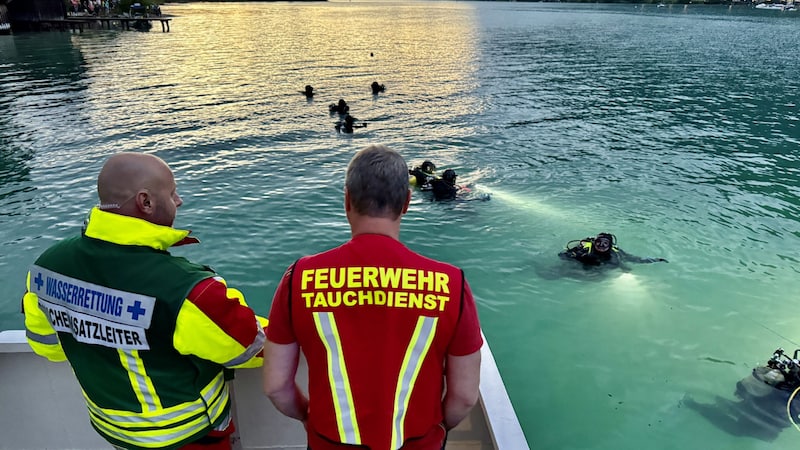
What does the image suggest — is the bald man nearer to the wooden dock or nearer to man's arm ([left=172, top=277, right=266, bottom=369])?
man's arm ([left=172, top=277, right=266, bottom=369])

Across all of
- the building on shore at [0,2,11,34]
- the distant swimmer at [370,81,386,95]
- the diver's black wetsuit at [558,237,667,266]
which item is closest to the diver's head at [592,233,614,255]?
the diver's black wetsuit at [558,237,667,266]

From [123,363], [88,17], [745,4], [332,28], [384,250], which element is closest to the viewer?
[384,250]

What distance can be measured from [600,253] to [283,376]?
8.50 metres

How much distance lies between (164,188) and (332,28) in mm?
68287

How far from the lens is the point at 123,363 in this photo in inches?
87.1

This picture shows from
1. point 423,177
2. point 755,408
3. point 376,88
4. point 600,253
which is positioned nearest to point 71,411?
point 755,408

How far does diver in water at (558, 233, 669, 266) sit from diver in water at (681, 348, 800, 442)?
3049 mm

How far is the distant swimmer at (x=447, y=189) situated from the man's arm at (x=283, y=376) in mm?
10445

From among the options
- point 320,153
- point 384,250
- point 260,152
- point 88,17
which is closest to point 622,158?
point 320,153

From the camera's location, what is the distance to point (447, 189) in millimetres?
12562

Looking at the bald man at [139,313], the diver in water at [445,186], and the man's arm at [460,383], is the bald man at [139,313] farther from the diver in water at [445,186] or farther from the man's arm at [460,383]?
the diver in water at [445,186]

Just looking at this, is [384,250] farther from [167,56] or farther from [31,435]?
[167,56]

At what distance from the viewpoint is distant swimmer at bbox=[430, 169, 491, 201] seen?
40.9 ft

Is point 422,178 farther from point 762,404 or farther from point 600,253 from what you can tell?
point 762,404
